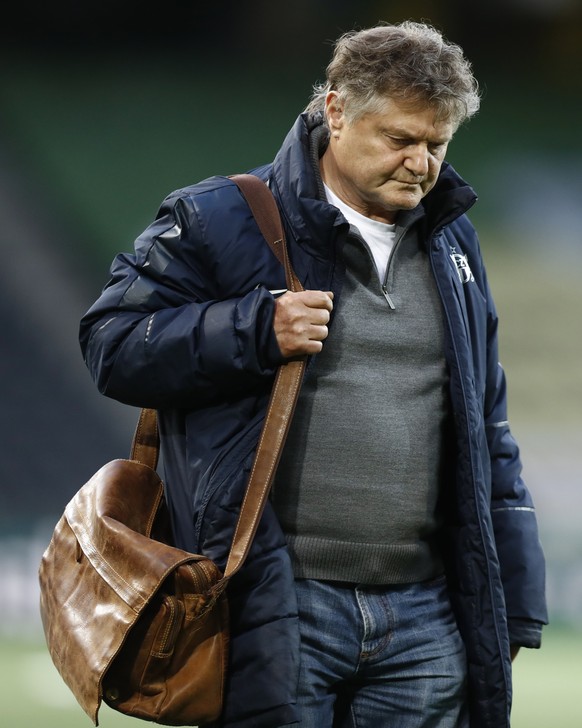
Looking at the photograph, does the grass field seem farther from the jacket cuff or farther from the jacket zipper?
the jacket zipper

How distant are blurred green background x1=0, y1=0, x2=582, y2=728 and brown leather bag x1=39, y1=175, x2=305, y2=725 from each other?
254 centimetres

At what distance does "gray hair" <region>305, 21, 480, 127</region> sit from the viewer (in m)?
1.73

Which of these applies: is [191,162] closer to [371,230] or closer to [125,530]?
[371,230]

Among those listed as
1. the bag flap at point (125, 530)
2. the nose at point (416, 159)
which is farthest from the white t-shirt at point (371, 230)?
the bag flap at point (125, 530)

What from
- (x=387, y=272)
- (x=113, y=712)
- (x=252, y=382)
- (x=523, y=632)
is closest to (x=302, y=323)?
(x=252, y=382)

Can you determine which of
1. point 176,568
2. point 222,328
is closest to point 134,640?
point 176,568

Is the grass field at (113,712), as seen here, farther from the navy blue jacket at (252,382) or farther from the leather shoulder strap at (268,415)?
the leather shoulder strap at (268,415)

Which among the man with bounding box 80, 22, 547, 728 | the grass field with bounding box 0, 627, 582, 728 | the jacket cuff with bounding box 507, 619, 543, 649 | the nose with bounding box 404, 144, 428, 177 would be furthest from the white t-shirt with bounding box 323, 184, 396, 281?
the grass field with bounding box 0, 627, 582, 728

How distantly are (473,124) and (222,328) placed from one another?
293cm

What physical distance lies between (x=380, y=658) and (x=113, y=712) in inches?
66.8

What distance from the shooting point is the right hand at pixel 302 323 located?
1640 mm

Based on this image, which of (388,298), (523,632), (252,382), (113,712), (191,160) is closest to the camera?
(252,382)

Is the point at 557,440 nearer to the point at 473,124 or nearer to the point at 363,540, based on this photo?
the point at 473,124

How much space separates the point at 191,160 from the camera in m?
4.31
